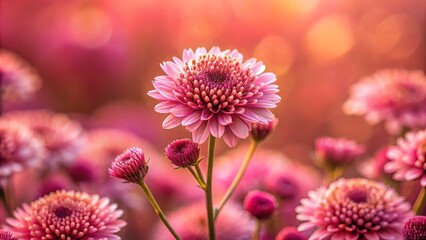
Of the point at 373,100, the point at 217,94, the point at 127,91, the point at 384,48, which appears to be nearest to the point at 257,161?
the point at 373,100

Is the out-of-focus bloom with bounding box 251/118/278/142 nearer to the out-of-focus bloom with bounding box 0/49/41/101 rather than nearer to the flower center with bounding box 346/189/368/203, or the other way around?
→ the flower center with bounding box 346/189/368/203

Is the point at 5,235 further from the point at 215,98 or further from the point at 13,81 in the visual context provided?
the point at 13,81

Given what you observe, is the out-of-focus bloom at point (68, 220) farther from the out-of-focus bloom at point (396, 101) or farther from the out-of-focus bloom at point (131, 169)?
the out-of-focus bloom at point (396, 101)

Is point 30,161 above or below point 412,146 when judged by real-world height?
above

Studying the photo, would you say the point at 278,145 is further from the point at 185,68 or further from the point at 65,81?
the point at 185,68

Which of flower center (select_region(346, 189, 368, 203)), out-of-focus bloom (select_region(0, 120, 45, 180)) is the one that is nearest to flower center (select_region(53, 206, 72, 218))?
out-of-focus bloom (select_region(0, 120, 45, 180))

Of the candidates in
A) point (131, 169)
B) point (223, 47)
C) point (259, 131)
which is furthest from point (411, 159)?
point (223, 47)
